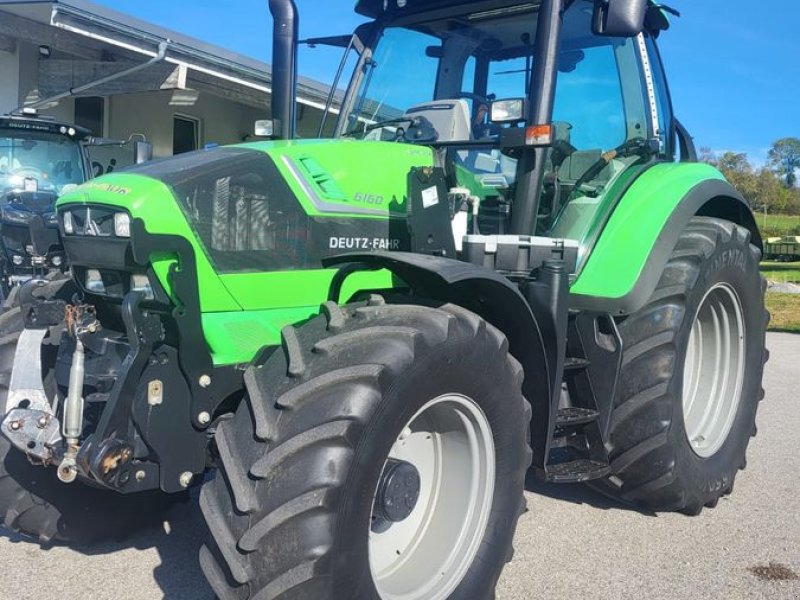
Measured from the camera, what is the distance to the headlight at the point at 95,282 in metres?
2.93

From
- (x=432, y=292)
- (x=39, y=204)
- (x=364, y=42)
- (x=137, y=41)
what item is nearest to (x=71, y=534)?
(x=432, y=292)

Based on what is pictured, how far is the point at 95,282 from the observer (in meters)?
2.96

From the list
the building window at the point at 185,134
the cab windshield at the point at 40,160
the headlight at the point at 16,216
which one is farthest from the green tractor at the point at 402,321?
the building window at the point at 185,134

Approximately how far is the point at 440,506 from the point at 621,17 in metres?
2.09

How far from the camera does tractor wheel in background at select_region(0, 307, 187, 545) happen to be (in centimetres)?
323

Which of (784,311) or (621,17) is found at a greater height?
(621,17)

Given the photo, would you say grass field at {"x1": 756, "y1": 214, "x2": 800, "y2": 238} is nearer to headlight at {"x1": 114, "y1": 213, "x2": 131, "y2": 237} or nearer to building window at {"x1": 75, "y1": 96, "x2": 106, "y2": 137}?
building window at {"x1": 75, "y1": 96, "x2": 106, "y2": 137}

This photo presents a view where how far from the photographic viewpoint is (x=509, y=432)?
118 inches

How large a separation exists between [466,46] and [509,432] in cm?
221

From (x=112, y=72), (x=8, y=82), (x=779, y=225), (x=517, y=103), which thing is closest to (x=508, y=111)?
(x=517, y=103)

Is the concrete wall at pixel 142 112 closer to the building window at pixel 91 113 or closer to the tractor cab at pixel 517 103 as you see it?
the building window at pixel 91 113

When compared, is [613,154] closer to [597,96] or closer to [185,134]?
[597,96]

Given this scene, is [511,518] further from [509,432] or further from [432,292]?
[432,292]

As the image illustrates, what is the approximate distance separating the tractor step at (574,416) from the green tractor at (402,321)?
0.8 inches
